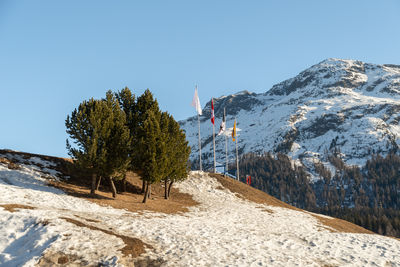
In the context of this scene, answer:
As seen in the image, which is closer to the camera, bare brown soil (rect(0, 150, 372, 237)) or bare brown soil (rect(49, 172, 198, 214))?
bare brown soil (rect(49, 172, 198, 214))

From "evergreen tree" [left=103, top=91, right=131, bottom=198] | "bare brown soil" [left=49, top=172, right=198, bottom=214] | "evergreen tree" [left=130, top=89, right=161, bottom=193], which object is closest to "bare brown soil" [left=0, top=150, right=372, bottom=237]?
"bare brown soil" [left=49, top=172, right=198, bottom=214]

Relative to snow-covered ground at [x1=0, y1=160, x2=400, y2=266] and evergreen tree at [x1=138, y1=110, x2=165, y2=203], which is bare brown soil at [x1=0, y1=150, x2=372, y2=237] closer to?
evergreen tree at [x1=138, y1=110, x2=165, y2=203]

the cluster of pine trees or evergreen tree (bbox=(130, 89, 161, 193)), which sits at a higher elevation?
evergreen tree (bbox=(130, 89, 161, 193))

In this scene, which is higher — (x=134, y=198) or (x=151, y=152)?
(x=151, y=152)

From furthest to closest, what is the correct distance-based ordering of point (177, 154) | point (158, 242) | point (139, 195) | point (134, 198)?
1. point (139, 195)
2. point (177, 154)
3. point (134, 198)
4. point (158, 242)

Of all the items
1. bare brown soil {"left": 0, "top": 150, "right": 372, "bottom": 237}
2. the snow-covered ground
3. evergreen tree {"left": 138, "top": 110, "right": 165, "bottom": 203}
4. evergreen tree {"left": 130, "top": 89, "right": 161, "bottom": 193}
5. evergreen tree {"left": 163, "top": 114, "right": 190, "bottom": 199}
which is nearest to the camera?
the snow-covered ground

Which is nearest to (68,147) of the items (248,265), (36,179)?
(36,179)

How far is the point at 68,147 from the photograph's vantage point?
1217 inches

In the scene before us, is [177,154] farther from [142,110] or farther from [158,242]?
[158,242]

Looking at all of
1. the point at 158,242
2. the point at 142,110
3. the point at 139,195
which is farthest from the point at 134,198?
the point at 158,242

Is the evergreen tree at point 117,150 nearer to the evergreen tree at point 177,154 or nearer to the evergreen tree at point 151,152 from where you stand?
the evergreen tree at point 151,152

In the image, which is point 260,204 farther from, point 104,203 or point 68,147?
point 68,147

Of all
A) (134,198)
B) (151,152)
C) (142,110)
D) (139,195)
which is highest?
(142,110)

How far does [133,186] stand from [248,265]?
3049 centimetres
